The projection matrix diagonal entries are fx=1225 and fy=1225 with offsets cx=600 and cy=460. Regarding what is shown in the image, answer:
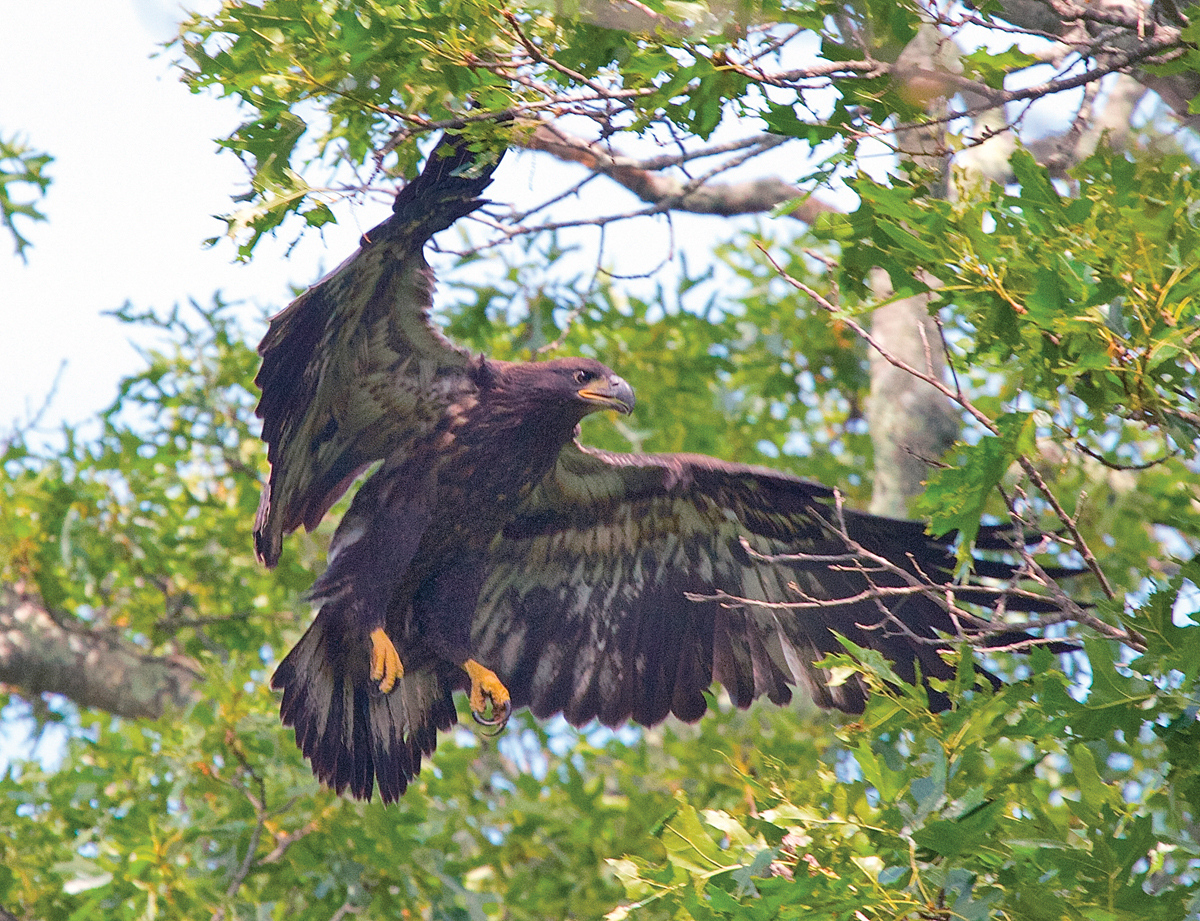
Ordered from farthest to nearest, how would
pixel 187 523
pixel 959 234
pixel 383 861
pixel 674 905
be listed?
pixel 187 523, pixel 383 861, pixel 674 905, pixel 959 234

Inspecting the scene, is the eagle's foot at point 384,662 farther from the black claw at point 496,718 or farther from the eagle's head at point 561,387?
the eagle's head at point 561,387

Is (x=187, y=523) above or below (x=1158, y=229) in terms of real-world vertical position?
above

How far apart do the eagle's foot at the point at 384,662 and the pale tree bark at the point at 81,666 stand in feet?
12.2

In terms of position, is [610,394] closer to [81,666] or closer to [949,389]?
[949,389]

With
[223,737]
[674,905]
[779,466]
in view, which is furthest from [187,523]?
[674,905]

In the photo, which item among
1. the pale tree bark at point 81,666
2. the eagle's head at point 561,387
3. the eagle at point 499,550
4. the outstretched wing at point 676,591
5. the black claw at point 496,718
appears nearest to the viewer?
the eagle at point 499,550

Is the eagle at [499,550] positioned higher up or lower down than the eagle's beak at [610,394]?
lower down

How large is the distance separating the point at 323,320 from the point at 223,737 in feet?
8.39

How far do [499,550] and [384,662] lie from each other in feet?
1.75

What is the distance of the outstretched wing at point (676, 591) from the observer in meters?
3.44

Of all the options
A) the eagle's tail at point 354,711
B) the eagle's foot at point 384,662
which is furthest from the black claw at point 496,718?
the eagle's foot at point 384,662

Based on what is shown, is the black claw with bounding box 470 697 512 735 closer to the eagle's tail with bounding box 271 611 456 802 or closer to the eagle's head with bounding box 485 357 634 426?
the eagle's tail with bounding box 271 611 456 802

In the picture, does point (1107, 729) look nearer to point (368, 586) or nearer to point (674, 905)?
point (674, 905)

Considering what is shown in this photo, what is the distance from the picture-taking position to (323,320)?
2961 mm
